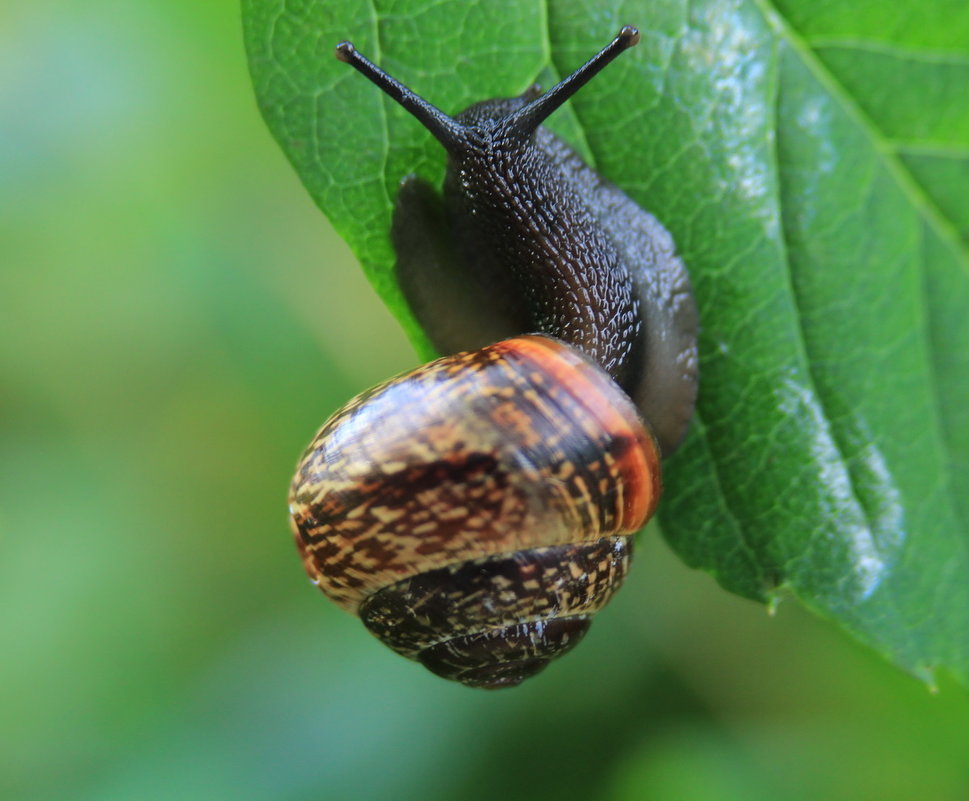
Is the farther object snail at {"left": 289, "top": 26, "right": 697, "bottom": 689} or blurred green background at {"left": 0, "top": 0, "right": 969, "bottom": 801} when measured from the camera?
blurred green background at {"left": 0, "top": 0, "right": 969, "bottom": 801}

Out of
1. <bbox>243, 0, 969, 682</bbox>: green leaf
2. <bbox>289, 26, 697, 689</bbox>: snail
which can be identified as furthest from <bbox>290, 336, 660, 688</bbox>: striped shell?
<bbox>243, 0, 969, 682</bbox>: green leaf

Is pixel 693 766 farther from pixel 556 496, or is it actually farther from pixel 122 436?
pixel 122 436

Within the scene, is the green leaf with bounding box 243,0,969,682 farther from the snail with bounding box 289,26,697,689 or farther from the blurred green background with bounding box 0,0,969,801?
the blurred green background with bounding box 0,0,969,801

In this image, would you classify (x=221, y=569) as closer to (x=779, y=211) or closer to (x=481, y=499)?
(x=481, y=499)

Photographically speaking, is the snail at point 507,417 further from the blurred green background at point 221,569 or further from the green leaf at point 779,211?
the blurred green background at point 221,569

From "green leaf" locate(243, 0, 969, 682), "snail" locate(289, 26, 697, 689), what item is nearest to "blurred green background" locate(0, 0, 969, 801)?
"green leaf" locate(243, 0, 969, 682)
